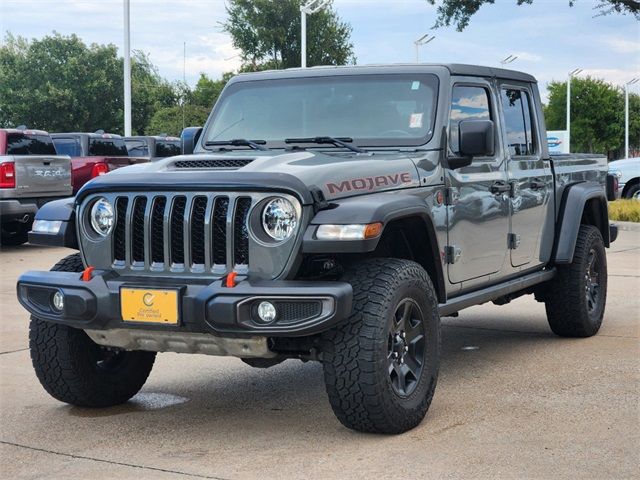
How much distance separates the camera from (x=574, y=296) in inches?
295

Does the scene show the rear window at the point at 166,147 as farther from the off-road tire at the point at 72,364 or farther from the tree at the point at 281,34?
the tree at the point at 281,34

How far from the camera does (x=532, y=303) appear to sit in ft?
31.7

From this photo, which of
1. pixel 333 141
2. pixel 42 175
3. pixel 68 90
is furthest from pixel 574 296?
pixel 68 90

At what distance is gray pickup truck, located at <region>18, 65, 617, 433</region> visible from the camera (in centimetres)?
473

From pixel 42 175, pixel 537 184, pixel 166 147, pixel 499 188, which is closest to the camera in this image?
pixel 499 188

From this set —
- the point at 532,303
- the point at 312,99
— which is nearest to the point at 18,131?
the point at 532,303

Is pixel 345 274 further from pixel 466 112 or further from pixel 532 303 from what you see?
pixel 532 303

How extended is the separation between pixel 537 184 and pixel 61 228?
3.35m

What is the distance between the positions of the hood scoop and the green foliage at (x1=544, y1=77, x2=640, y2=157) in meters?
64.1

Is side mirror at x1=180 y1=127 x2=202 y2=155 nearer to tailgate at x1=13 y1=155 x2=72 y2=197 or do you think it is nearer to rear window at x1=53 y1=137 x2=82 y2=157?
tailgate at x1=13 y1=155 x2=72 y2=197

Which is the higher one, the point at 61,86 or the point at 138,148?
the point at 61,86

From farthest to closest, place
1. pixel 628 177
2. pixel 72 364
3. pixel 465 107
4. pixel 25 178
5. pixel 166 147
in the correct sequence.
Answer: pixel 166 147, pixel 628 177, pixel 25 178, pixel 465 107, pixel 72 364

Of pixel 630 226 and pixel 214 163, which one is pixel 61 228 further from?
pixel 630 226

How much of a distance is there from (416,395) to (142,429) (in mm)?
1412
